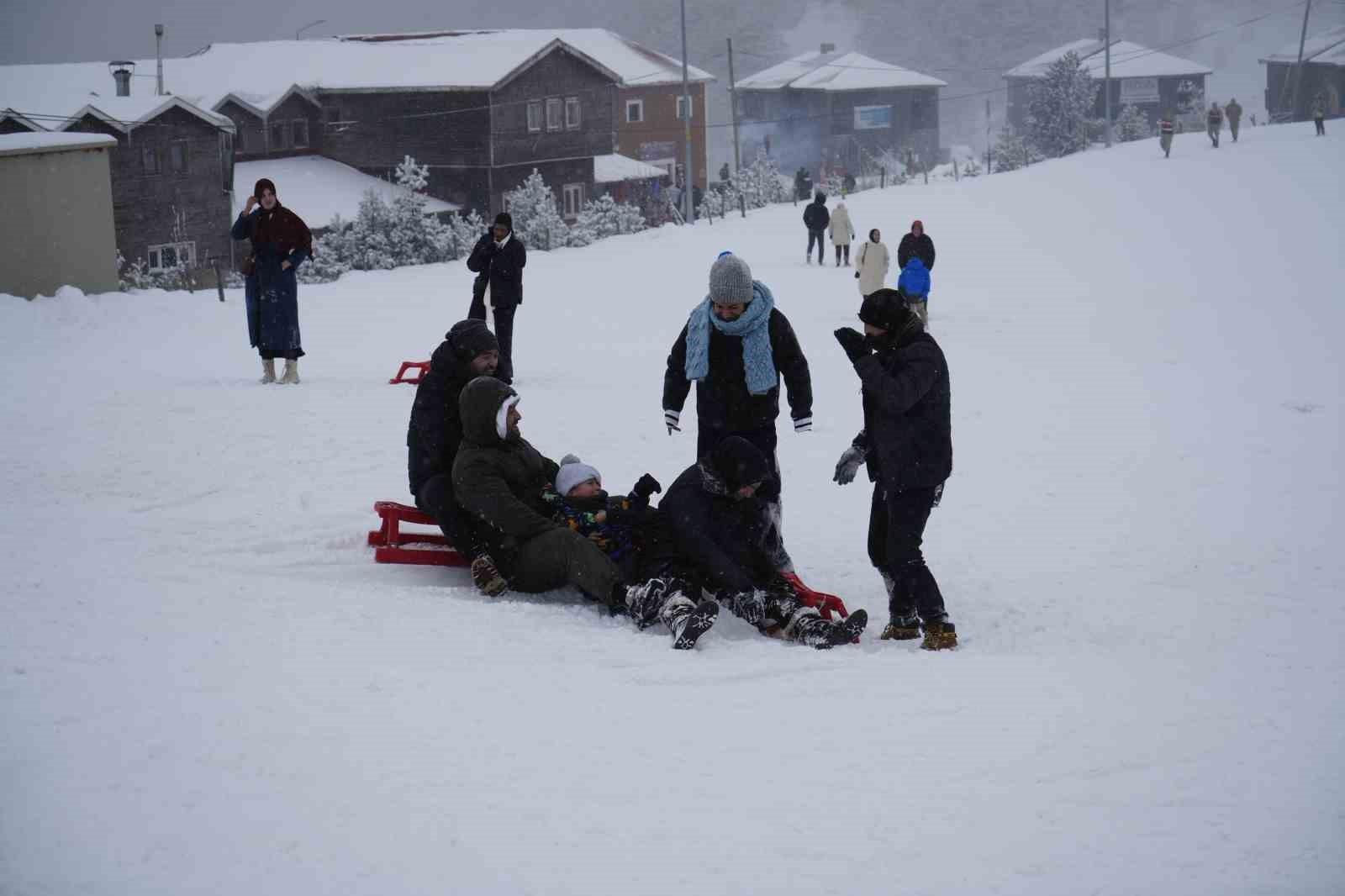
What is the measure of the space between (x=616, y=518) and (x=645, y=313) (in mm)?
12541

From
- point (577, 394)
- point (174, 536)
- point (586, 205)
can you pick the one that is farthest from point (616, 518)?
point (586, 205)

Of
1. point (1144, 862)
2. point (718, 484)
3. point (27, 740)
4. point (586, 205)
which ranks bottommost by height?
point (1144, 862)

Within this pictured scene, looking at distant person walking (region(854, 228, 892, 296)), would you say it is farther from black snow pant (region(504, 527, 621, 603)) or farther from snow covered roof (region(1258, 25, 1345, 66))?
snow covered roof (region(1258, 25, 1345, 66))

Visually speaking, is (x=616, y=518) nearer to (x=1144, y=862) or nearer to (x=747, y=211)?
(x=1144, y=862)

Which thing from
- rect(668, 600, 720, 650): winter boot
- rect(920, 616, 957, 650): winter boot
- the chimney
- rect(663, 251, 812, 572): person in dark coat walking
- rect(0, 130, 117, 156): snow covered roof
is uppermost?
the chimney

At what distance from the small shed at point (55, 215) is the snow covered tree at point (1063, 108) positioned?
151 feet

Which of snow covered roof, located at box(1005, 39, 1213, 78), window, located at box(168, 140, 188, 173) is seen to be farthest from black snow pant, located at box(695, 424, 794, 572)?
snow covered roof, located at box(1005, 39, 1213, 78)

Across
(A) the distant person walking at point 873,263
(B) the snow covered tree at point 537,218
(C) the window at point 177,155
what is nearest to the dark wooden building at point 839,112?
(B) the snow covered tree at point 537,218

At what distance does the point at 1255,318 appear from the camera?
19484 millimetres

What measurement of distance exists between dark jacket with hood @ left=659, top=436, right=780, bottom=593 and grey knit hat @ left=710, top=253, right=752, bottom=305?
2.58ft

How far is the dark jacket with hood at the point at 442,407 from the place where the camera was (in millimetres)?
6676

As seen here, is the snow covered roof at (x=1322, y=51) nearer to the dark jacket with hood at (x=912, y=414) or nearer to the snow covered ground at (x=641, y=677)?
the snow covered ground at (x=641, y=677)

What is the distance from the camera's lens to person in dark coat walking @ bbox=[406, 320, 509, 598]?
21.5 ft

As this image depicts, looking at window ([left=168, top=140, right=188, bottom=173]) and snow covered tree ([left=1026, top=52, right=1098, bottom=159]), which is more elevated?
snow covered tree ([left=1026, top=52, right=1098, bottom=159])
